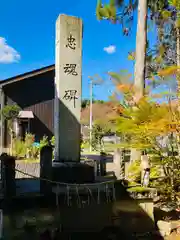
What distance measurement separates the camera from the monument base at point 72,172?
6957 millimetres

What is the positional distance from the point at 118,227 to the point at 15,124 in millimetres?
14164

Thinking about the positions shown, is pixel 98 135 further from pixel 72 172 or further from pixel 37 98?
pixel 72 172

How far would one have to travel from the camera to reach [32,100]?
2044cm

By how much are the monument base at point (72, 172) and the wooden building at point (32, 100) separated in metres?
12.8

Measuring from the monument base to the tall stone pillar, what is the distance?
1.13 feet

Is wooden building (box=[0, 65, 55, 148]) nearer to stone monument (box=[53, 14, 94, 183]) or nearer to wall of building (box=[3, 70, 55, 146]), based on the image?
wall of building (box=[3, 70, 55, 146])

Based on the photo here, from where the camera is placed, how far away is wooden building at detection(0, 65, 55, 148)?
19623mm

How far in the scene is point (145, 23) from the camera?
926 centimetres

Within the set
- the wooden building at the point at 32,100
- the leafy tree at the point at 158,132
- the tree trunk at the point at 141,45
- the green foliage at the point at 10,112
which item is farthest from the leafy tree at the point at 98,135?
the leafy tree at the point at 158,132

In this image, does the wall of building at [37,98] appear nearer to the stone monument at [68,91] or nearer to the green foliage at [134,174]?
the stone monument at [68,91]

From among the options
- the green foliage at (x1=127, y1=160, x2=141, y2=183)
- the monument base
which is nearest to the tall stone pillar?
the monument base

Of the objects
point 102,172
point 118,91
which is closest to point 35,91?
point 102,172

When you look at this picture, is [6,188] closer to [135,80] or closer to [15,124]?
[135,80]

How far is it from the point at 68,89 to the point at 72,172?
209 centimetres
